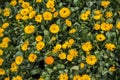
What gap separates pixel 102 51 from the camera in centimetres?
354

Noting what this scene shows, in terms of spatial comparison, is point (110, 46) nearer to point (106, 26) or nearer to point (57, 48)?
point (106, 26)

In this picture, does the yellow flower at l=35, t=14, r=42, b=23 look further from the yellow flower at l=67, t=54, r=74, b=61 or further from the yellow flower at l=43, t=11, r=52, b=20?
the yellow flower at l=67, t=54, r=74, b=61

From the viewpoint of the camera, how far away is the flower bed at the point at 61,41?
3494 mm

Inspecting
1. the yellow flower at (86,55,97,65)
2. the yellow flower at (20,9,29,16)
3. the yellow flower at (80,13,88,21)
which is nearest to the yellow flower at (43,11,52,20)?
the yellow flower at (20,9,29,16)

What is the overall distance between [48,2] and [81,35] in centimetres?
63

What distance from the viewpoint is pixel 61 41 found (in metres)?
3.74

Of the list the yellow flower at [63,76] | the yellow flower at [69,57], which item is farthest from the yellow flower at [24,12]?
the yellow flower at [63,76]

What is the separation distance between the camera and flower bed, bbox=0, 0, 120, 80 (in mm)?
3494

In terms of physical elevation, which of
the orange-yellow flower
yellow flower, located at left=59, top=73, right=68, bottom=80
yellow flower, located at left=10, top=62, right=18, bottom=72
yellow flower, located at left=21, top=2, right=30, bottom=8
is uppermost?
yellow flower, located at left=21, top=2, right=30, bottom=8

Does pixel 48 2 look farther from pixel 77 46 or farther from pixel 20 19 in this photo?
pixel 77 46

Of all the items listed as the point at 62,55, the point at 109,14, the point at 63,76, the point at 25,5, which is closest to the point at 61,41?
the point at 62,55

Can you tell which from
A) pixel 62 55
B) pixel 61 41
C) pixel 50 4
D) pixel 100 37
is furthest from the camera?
pixel 50 4

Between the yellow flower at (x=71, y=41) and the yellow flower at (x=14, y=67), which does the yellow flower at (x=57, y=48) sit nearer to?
the yellow flower at (x=71, y=41)

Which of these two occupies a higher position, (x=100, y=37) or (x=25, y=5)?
(x=25, y=5)
